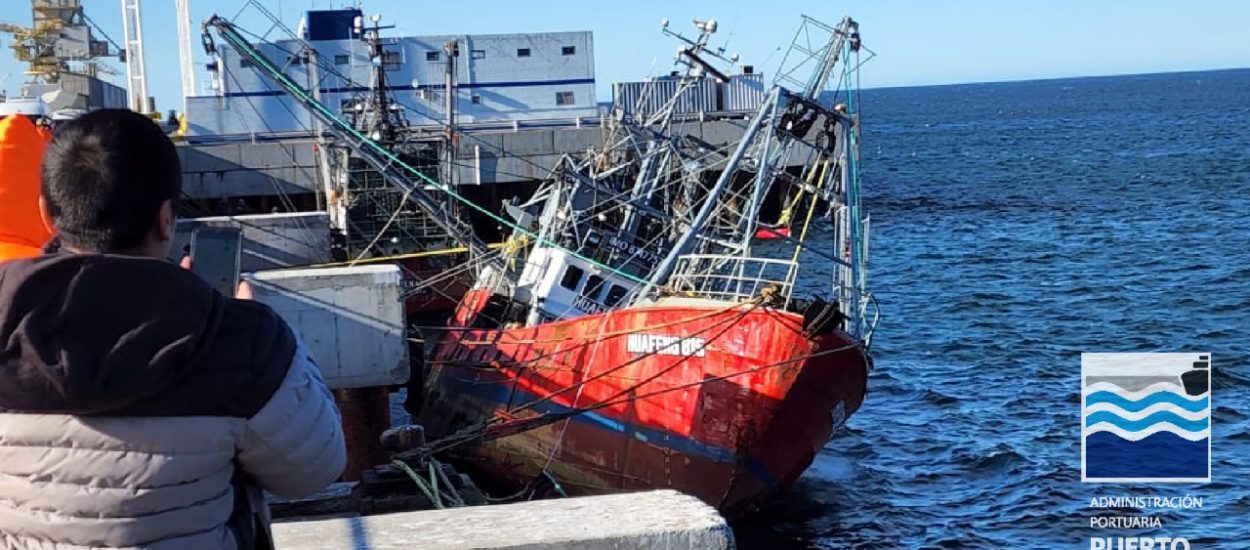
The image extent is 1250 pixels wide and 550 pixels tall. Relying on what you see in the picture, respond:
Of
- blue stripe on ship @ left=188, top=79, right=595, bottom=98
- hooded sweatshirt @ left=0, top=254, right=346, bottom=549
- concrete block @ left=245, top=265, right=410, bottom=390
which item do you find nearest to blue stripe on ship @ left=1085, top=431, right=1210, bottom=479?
concrete block @ left=245, top=265, right=410, bottom=390

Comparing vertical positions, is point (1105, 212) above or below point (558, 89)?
below

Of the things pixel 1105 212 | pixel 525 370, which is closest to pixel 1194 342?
pixel 525 370

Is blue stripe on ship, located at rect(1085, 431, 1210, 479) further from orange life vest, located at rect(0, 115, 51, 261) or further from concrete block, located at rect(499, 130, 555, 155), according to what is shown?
concrete block, located at rect(499, 130, 555, 155)

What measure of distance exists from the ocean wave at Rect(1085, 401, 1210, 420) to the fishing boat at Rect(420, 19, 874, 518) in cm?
425

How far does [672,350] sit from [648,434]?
1.02 metres

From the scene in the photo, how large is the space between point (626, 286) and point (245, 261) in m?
5.25

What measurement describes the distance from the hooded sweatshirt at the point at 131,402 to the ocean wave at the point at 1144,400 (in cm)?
1660

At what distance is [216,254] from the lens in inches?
548

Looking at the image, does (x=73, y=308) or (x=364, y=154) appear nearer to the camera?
(x=73, y=308)

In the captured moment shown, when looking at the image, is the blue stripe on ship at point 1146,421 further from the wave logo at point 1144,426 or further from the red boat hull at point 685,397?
the red boat hull at point 685,397

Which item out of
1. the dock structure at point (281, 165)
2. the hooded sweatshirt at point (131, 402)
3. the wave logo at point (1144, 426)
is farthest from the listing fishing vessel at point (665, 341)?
the dock structure at point (281, 165)

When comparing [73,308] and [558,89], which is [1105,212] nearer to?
[558,89]

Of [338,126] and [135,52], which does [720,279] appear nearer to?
[338,126]

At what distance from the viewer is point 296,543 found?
4.48 meters
